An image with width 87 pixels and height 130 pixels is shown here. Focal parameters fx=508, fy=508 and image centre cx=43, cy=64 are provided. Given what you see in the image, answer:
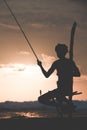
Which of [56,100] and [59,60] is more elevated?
[59,60]

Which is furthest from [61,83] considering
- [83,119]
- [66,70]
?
[83,119]

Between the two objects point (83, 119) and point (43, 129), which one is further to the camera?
point (83, 119)

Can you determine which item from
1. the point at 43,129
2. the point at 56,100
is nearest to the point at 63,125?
the point at 43,129

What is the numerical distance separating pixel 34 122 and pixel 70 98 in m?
2.15

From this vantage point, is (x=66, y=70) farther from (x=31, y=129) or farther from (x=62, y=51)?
(x=31, y=129)

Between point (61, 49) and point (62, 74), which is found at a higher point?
point (61, 49)

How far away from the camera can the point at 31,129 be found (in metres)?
15.7

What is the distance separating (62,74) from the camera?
18.1 m

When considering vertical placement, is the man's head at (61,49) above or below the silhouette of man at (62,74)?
above

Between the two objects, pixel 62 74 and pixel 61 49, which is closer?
pixel 61 49

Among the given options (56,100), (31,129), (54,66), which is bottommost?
(31,129)

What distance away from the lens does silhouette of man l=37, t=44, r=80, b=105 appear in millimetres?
17875

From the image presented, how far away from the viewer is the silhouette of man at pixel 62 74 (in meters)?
17.9

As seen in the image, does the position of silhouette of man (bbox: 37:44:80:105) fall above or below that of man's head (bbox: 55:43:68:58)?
below
